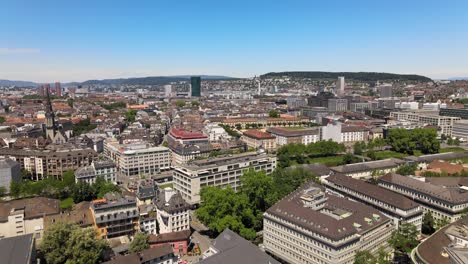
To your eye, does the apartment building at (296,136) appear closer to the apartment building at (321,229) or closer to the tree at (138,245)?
the apartment building at (321,229)

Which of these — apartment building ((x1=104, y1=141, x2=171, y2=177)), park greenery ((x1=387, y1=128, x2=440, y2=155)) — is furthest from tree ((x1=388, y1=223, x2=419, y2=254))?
park greenery ((x1=387, y1=128, x2=440, y2=155))

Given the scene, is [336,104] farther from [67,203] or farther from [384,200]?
[67,203]

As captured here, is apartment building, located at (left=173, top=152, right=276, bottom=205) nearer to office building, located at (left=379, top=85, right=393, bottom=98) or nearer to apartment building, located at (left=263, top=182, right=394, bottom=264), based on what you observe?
apartment building, located at (left=263, top=182, right=394, bottom=264)

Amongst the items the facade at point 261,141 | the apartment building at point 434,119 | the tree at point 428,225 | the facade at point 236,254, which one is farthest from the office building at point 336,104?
the facade at point 236,254

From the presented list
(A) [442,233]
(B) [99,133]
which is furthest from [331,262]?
(B) [99,133]

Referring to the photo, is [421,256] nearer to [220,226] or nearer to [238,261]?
[238,261]

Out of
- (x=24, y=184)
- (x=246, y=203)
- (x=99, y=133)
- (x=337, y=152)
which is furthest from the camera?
(x=99, y=133)

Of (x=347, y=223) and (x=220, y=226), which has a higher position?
(x=347, y=223)
